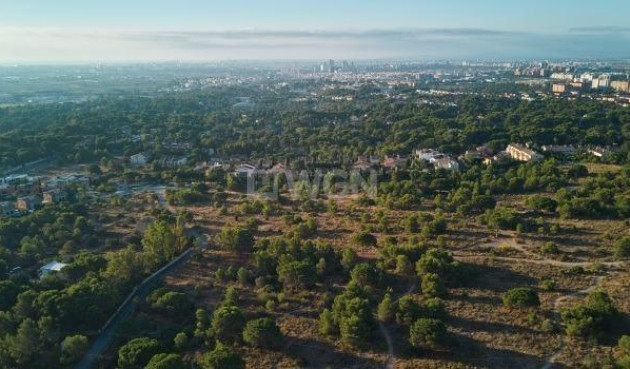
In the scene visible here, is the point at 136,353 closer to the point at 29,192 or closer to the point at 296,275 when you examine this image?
the point at 296,275

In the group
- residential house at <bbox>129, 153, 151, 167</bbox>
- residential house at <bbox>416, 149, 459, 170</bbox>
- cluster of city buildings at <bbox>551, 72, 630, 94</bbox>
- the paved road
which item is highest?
cluster of city buildings at <bbox>551, 72, 630, 94</bbox>

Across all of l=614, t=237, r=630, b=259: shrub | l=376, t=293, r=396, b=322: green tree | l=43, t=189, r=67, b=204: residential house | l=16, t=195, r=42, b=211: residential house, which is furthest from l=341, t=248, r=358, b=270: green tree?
l=16, t=195, r=42, b=211: residential house

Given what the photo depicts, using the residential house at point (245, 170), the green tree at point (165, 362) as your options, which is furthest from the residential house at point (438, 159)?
the green tree at point (165, 362)

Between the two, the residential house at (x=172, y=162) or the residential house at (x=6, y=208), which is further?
the residential house at (x=172, y=162)

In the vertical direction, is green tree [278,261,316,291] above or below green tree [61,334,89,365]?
above

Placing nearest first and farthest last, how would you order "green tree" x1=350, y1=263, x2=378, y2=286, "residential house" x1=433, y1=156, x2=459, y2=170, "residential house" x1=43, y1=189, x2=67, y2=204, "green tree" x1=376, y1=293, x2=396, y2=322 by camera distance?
"green tree" x1=376, y1=293, x2=396, y2=322
"green tree" x1=350, y1=263, x2=378, y2=286
"residential house" x1=43, y1=189, x2=67, y2=204
"residential house" x1=433, y1=156, x2=459, y2=170

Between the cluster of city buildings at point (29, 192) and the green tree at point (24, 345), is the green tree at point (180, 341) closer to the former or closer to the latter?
the green tree at point (24, 345)

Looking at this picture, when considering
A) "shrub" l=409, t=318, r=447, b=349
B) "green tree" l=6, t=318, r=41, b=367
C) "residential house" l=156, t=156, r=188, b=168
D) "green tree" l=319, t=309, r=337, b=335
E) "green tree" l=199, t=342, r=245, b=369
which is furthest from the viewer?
"residential house" l=156, t=156, r=188, b=168

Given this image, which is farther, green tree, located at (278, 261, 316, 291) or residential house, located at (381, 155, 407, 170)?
residential house, located at (381, 155, 407, 170)

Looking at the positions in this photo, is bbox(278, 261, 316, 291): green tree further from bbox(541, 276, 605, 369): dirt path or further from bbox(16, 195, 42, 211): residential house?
bbox(16, 195, 42, 211): residential house

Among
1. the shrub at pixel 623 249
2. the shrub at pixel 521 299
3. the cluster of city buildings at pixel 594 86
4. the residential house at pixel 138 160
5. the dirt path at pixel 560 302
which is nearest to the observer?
the dirt path at pixel 560 302
